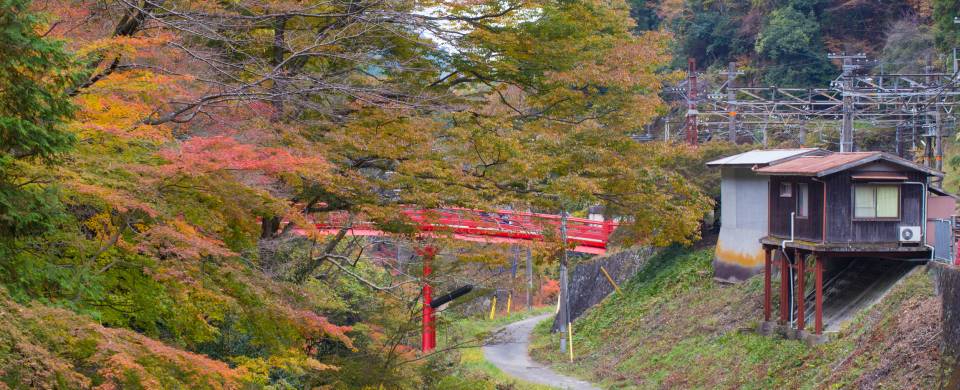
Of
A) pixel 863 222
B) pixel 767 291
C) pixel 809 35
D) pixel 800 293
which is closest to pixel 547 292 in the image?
pixel 809 35

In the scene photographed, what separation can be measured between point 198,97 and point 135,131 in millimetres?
2706

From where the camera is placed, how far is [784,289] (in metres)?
22.7

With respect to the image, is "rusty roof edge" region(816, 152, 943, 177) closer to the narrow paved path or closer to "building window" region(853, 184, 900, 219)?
"building window" region(853, 184, 900, 219)

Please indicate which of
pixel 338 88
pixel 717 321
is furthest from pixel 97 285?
pixel 717 321

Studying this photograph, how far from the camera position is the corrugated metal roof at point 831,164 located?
2036cm

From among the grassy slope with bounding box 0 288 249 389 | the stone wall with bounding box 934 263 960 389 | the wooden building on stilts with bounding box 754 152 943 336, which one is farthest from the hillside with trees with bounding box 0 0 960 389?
the wooden building on stilts with bounding box 754 152 943 336

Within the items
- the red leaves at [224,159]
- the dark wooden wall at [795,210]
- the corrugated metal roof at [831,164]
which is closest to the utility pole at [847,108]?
the corrugated metal roof at [831,164]

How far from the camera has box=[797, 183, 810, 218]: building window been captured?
70.9ft

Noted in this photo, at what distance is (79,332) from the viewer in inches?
283

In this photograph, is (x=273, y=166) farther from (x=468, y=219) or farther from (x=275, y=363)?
(x=468, y=219)

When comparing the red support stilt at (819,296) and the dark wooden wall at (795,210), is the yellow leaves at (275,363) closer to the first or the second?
the red support stilt at (819,296)

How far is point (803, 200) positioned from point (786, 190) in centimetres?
90

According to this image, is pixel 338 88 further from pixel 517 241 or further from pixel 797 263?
pixel 797 263

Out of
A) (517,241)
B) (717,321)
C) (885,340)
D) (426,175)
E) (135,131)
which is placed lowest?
(717,321)
